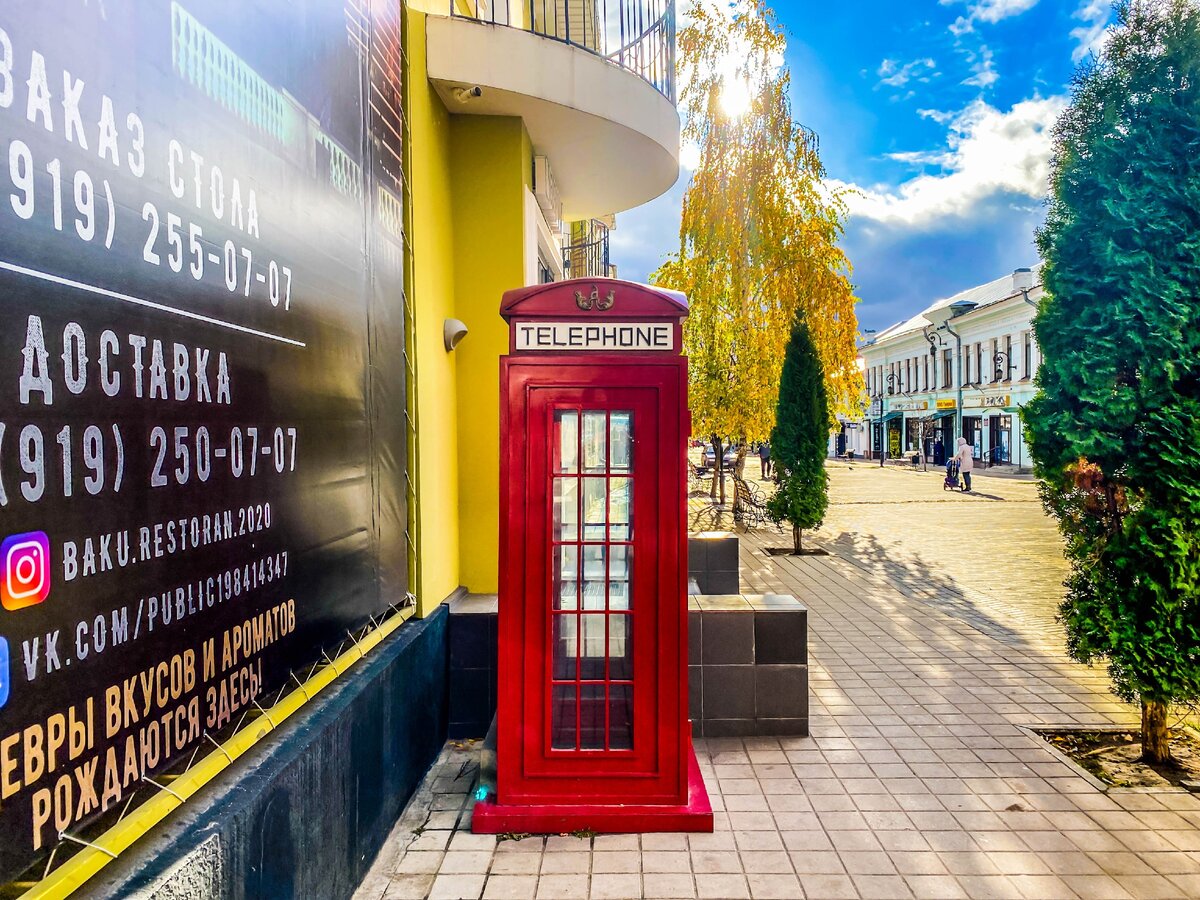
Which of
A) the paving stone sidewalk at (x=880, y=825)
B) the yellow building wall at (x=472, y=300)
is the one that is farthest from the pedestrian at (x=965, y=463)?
the yellow building wall at (x=472, y=300)

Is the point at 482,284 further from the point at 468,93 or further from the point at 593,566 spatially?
the point at 593,566

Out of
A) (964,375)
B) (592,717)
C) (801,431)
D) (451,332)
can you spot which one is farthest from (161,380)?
(964,375)

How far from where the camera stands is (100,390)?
165 cm

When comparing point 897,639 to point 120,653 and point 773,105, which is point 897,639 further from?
point 773,105

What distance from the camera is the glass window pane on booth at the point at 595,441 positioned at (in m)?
3.57

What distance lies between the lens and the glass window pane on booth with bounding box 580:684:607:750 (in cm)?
368

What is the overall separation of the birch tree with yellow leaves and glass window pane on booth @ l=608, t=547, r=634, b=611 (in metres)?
12.1

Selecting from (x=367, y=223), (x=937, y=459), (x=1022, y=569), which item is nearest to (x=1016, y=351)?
(x=937, y=459)

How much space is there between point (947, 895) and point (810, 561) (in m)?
8.96

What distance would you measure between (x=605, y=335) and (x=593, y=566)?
3.72ft

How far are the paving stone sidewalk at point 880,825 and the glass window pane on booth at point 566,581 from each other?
112cm

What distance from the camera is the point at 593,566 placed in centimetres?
365

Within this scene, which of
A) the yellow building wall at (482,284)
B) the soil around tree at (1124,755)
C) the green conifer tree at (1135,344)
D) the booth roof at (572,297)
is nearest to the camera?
the booth roof at (572,297)

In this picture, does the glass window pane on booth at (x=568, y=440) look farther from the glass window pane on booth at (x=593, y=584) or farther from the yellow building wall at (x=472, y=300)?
the yellow building wall at (x=472, y=300)
